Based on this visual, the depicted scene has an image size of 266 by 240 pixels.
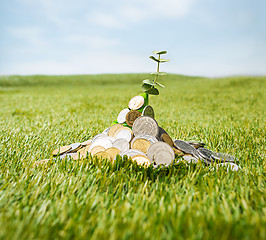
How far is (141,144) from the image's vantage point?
2.46 m

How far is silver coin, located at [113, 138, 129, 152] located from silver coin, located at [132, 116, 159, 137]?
225 mm

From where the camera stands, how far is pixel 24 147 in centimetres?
286

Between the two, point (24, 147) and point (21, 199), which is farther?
point (24, 147)

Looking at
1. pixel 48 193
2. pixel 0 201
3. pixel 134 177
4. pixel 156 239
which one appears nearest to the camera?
pixel 156 239

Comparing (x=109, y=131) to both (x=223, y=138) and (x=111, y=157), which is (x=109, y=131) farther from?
(x=223, y=138)

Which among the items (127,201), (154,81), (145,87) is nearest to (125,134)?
(145,87)

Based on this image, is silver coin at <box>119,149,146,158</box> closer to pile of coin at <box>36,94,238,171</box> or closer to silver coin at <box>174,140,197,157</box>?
pile of coin at <box>36,94,238,171</box>

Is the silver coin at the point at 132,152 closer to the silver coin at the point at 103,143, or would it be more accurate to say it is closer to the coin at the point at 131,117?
the silver coin at the point at 103,143

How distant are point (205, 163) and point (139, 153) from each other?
0.74m

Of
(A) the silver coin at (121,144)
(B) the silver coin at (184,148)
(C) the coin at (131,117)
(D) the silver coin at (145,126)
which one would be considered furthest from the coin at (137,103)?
(B) the silver coin at (184,148)

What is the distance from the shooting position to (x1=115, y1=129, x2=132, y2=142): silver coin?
268 cm

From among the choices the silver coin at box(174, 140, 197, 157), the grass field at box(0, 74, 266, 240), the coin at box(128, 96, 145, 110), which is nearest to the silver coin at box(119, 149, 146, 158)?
the grass field at box(0, 74, 266, 240)

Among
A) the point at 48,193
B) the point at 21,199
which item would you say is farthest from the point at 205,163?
the point at 21,199

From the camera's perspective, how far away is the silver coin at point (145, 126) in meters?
2.62
